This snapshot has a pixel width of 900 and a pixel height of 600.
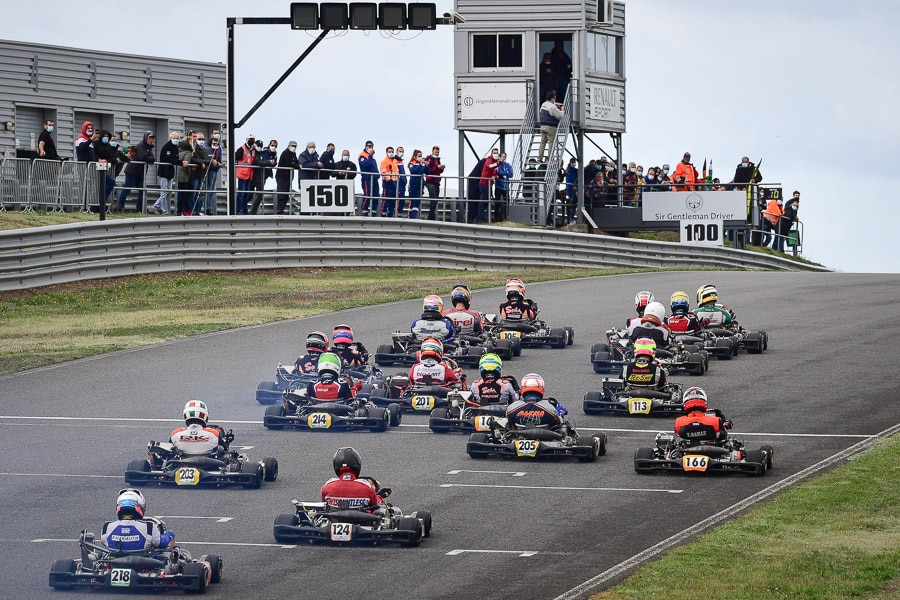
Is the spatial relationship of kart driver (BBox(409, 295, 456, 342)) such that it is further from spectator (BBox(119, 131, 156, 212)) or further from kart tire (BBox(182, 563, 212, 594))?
kart tire (BBox(182, 563, 212, 594))

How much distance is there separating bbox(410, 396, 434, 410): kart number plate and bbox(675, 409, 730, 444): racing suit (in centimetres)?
503

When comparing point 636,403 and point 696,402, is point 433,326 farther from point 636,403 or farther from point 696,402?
point 696,402

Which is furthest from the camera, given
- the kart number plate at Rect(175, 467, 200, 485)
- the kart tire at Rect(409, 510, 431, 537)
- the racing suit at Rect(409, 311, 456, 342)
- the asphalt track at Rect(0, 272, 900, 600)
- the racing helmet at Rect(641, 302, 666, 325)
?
the racing suit at Rect(409, 311, 456, 342)

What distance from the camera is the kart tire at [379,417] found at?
2017cm

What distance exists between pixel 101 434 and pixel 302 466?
3586 millimetres

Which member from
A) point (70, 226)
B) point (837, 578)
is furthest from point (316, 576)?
point (70, 226)

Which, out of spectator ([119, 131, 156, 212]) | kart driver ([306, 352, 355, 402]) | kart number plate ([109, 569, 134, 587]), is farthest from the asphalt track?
spectator ([119, 131, 156, 212])

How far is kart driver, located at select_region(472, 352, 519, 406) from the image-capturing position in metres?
20.3

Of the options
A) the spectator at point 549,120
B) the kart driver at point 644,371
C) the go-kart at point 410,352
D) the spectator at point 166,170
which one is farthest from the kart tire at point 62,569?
the spectator at point 549,120

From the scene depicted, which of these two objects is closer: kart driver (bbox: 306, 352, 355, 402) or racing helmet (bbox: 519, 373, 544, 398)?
racing helmet (bbox: 519, 373, 544, 398)

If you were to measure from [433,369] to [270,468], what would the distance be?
18.8 feet

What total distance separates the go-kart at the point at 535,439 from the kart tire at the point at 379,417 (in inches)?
82.4

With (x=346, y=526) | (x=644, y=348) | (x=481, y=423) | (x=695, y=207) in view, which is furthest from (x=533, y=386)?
(x=695, y=207)

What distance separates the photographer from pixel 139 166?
39.2m
